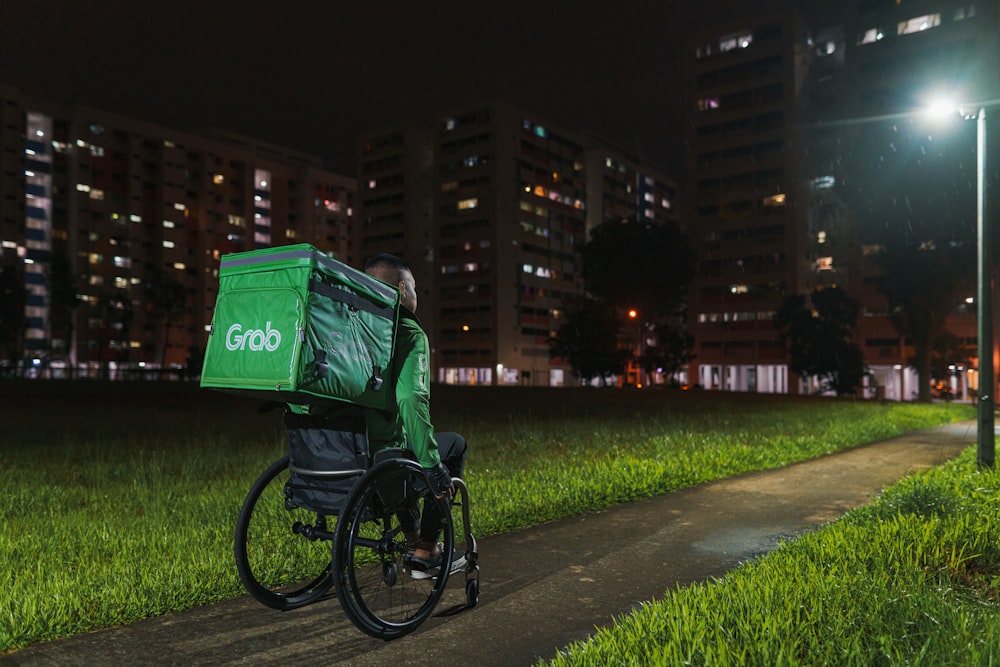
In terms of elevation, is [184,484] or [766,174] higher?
[766,174]

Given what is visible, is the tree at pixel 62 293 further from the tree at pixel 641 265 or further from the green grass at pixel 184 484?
the green grass at pixel 184 484

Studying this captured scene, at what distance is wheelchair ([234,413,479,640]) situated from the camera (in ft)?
12.3

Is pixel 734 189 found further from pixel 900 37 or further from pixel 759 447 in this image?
pixel 759 447

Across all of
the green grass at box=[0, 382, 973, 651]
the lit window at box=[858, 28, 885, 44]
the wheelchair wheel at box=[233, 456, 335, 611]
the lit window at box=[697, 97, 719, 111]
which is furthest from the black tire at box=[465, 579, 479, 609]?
the lit window at box=[697, 97, 719, 111]

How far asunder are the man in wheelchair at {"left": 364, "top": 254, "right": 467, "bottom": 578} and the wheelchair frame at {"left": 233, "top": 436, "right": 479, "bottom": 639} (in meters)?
0.05

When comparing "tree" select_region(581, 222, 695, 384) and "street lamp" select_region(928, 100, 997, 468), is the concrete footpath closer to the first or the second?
"street lamp" select_region(928, 100, 997, 468)

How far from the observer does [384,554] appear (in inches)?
160

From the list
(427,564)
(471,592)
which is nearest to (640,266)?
(471,592)

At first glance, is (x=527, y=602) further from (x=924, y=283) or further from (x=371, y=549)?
(x=924, y=283)

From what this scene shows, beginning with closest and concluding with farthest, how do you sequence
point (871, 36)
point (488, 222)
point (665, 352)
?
1. point (665, 352)
2. point (871, 36)
3. point (488, 222)

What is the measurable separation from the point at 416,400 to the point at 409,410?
6cm

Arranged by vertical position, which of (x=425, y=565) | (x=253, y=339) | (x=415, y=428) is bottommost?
(x=425, y=565)

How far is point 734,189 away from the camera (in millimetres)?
96625

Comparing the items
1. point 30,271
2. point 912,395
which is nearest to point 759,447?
point 912,395
